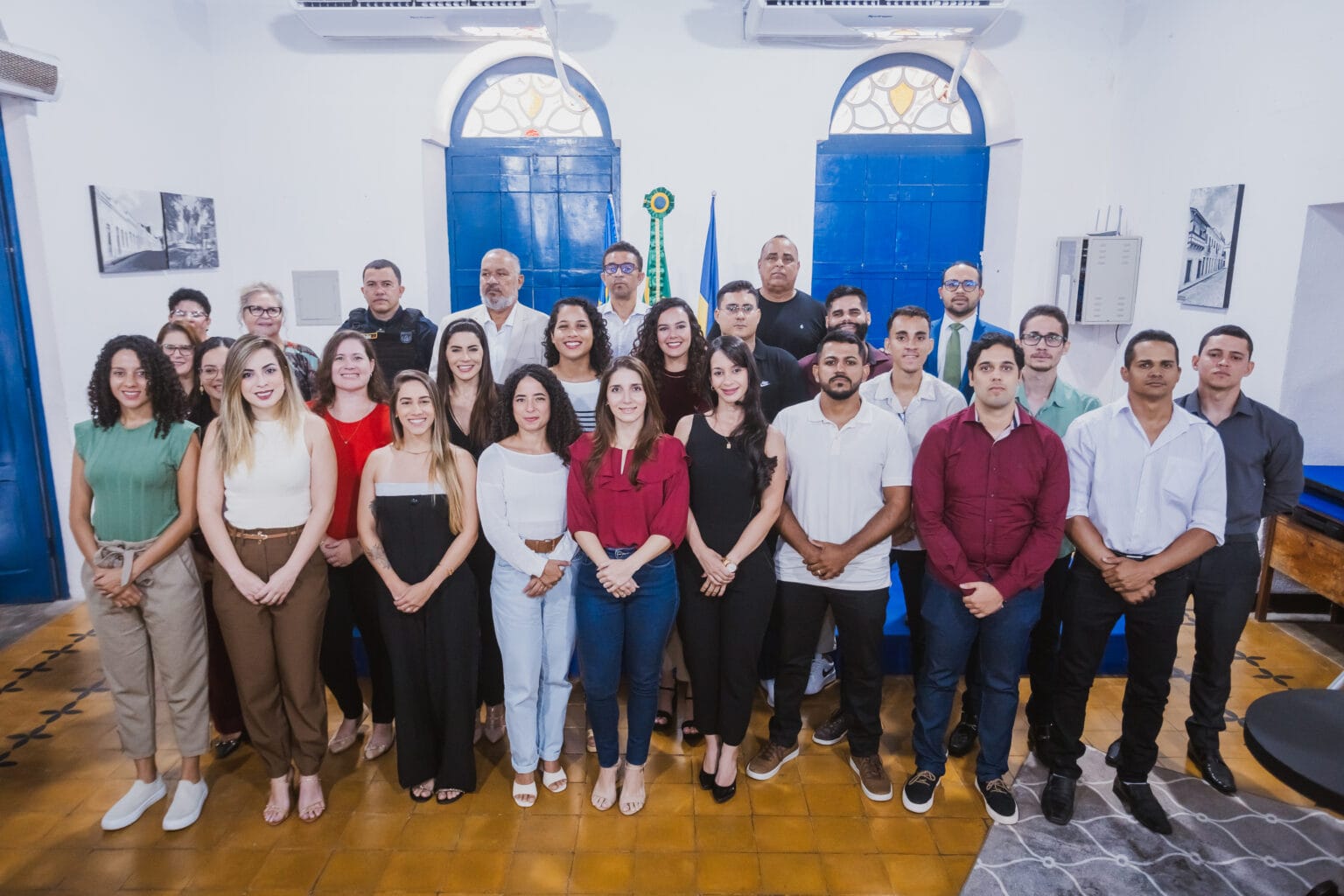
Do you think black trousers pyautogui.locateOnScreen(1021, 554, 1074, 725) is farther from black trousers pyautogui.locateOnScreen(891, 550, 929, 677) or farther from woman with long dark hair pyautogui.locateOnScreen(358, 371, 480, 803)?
woman with long dark hair pyautogui.locateOnScreen(358, 371, 480, 803)

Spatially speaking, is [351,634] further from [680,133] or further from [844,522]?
[680,133]

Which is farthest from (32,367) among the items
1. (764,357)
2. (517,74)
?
(764,357)

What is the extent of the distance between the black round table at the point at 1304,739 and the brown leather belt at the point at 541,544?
2185mm

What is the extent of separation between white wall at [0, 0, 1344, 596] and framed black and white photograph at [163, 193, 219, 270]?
10 cm

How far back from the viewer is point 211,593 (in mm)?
3438

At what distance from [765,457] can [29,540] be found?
15.7 feet

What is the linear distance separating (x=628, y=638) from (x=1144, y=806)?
2.02 metres

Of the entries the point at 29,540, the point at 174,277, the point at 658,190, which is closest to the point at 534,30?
the point at 658,190

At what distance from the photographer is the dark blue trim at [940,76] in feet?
21.6

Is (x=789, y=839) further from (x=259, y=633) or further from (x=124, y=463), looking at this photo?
(x=124, y=463)

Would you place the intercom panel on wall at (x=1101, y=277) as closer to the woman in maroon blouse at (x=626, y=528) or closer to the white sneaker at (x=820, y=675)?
the white sneaker at (x=820, y=675)

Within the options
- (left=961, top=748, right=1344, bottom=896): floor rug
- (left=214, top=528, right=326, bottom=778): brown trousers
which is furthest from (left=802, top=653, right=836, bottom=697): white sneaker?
(left=214, top=528, right=326, bottom=778): brown trousers

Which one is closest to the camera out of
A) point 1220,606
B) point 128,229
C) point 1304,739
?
point 1304,739

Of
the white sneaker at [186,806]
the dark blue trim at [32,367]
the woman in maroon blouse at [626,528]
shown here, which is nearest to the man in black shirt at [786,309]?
the woman in maroon blouse at [626,528]
